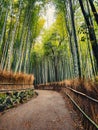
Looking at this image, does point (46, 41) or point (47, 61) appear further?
point (47, 61)

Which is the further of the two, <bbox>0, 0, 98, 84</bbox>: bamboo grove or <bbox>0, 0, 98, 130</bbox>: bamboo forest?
<bbox>0, 0, 98, 84</bbox>: bamboo grove

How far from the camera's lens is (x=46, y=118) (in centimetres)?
725

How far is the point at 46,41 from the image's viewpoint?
29.9m

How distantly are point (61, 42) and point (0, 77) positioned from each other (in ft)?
64.2

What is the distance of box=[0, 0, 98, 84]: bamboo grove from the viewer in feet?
42.1

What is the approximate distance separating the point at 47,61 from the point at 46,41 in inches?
310

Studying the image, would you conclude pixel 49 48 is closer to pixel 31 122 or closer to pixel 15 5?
pixel 15 5

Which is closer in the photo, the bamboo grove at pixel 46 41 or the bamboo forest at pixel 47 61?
the bamboo forest at pixel 47 61

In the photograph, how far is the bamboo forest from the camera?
20.4 feet

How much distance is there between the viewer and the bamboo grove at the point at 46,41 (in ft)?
42.1

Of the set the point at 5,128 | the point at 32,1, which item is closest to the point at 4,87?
the point at 5,128

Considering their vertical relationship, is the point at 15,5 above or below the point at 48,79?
above

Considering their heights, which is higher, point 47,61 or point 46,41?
point 46,41

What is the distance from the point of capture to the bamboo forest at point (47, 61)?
20.4 ft
